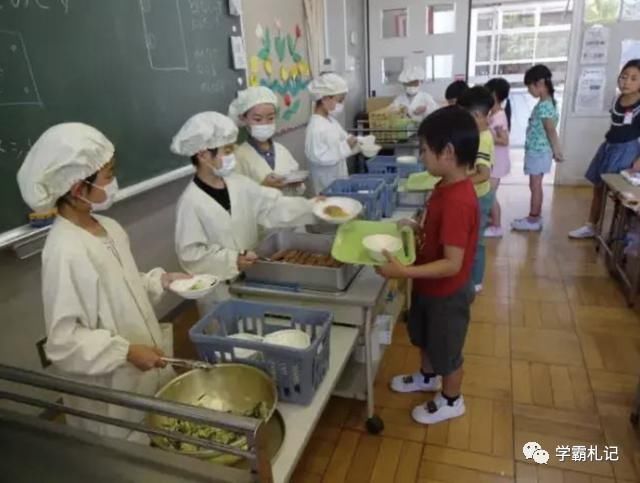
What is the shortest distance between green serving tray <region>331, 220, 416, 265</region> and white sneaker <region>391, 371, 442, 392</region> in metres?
0.79

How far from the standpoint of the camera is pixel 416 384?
2.07 m

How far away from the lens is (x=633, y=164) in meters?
3.18

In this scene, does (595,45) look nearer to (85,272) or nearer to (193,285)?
(193,285)

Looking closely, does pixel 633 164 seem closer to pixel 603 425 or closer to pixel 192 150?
pixel 603 425

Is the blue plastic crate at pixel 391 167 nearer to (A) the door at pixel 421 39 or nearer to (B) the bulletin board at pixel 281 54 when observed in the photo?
(B) the bulletin board at pixel 281 54

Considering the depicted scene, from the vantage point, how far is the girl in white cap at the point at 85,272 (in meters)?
1.05

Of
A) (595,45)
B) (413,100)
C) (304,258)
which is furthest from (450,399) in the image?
(595,45)

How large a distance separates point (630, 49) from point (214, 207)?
475 centimetres

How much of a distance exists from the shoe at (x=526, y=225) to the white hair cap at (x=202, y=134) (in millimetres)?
3079

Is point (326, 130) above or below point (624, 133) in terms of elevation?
above

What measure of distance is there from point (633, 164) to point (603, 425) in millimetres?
2130

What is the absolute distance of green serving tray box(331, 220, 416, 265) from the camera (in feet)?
4.88

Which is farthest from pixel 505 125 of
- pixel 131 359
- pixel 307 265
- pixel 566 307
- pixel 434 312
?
pixel 131 359

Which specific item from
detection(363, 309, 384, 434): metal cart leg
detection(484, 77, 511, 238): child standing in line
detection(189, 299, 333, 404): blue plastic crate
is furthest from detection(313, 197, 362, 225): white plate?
detection(484, 77, 511, 238): child standing in line
